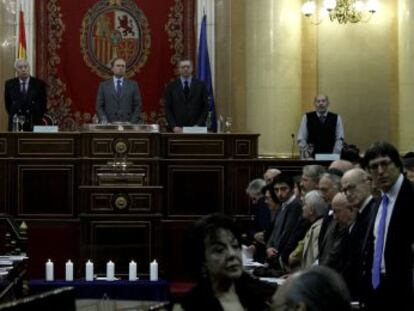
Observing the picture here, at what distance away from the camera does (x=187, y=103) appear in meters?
15.4

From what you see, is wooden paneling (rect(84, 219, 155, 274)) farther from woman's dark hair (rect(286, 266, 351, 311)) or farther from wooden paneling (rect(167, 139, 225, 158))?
woman's dark hair (rect(286, 266, 351, 311))

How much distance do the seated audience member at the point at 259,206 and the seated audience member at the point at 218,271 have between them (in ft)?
27.2

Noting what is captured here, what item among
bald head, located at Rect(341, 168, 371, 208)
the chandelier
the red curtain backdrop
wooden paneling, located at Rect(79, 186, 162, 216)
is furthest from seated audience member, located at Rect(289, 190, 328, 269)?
the red curtain backdrop

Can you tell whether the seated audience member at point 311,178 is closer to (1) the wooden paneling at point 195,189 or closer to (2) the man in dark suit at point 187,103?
(1) the wooden paneling at point 195,189

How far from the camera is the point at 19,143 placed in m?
14.4

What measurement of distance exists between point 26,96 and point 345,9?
17.0 ft

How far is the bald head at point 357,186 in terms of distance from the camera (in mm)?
7520

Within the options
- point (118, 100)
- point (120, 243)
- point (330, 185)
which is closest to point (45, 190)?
point (120, 243)

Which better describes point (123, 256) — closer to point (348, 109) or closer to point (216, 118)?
point (216, 118)

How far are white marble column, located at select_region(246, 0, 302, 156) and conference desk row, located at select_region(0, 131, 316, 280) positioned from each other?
250 centimetres

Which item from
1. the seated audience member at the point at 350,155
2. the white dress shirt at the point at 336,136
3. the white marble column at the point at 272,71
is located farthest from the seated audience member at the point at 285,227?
the white marble column at the point at 272,71

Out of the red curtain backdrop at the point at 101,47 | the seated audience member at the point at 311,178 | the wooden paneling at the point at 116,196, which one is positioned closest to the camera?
the seated audience member at the point at 311,178

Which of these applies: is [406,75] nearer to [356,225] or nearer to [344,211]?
[344,211]

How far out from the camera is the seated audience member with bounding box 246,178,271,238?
12.9m
